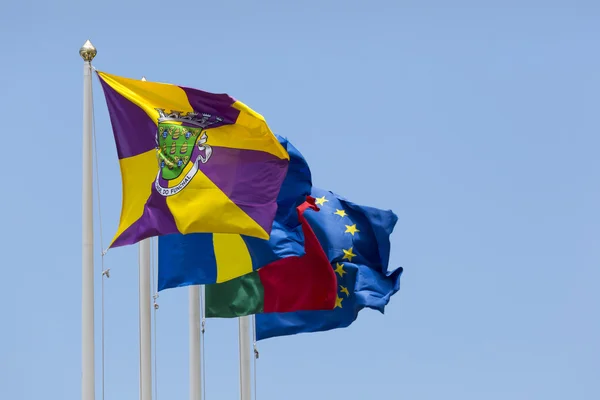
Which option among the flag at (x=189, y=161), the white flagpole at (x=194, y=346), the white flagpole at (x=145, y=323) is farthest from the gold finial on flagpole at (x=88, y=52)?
the white flagpole at (x=194, y=346)

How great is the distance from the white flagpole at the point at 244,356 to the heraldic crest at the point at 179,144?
9.65 m

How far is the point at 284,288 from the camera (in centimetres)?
3691

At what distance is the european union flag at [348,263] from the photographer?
38156mm

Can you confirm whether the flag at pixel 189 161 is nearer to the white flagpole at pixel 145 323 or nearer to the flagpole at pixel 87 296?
the flagpole at pixel 87 296

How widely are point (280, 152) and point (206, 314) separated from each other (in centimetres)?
616

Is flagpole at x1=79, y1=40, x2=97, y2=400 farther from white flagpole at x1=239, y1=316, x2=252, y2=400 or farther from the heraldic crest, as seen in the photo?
white flagpole at x1=239, y1=316, x2=252, y2=400

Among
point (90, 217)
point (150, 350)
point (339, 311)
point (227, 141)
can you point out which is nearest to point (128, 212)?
point (90, 217)

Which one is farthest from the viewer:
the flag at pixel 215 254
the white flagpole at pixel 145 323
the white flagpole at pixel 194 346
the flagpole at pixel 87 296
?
the white flagpole at pixel 194 346

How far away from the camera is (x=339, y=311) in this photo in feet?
126

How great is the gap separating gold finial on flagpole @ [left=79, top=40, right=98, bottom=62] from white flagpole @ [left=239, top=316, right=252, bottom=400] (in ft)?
39.8

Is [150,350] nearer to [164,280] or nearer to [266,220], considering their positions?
[164,280]

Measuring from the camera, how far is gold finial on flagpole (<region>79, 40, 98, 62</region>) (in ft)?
92.8

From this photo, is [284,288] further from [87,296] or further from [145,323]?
[87,296]

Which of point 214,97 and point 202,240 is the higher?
point 214,97
